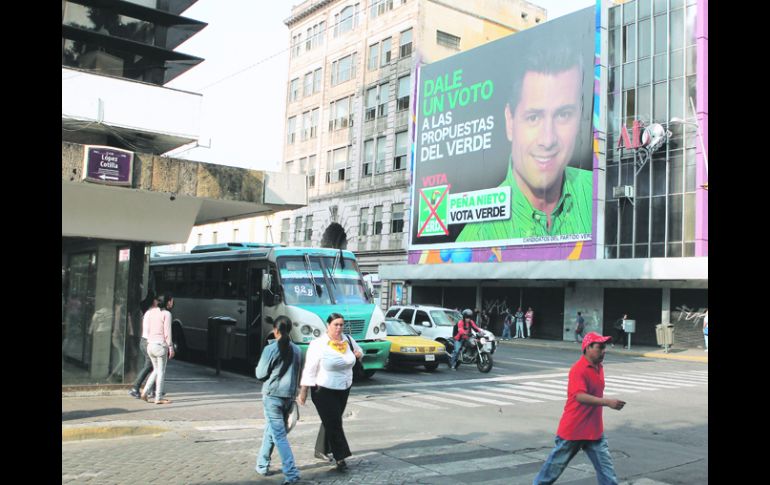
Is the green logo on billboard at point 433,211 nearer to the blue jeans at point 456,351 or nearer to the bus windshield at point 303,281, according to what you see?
the blue jeans at point 456,351

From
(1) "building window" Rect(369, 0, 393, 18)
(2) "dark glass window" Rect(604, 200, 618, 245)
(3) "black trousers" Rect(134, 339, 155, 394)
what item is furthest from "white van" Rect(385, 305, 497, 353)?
(1) "building window" Rect(369, 0, 393, 18)

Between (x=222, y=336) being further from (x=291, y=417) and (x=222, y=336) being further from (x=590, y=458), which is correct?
(x=590, y=458)

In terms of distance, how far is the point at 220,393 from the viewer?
14562 millimetres

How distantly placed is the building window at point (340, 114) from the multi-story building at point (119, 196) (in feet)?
134

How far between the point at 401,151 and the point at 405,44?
7.80 metres

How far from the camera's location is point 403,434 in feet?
34.7

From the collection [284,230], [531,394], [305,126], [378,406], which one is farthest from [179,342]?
[284,230]

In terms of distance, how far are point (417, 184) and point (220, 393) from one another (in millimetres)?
35956

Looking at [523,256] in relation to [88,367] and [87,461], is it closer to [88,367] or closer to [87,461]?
[88,367]

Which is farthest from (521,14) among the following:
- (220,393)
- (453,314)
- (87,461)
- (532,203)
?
(87,461)

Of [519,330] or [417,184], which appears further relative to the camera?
[417,184]
